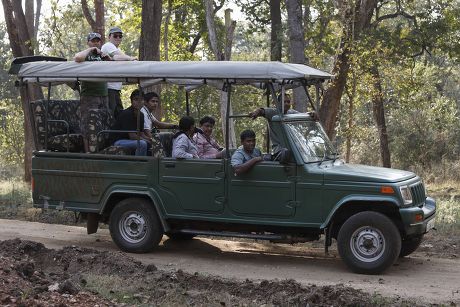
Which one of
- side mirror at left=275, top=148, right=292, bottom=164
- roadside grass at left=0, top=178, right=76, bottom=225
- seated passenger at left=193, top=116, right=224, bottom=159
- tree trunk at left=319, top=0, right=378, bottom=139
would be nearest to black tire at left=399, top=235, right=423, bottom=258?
side mirror at left=275, top=148, right=292, bottom=164

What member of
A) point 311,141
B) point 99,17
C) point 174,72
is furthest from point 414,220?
point 99,17

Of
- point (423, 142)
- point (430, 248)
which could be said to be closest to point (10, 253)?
A: point (430, 248)

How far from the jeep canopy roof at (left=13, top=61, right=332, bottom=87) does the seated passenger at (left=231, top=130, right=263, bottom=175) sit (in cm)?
68

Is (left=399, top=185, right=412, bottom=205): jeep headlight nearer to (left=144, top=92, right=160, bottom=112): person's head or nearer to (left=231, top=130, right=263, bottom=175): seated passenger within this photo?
(left=231, top=130, right=263, bottom=175): seated passenger

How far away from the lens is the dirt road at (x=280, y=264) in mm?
8469

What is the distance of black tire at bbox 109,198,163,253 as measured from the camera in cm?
1013

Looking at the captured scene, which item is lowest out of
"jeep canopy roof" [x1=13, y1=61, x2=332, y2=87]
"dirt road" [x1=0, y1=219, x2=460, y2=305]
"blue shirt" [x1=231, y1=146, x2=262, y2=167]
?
"dirt road" [x1=0, y1=219, x2=460, y2=305]

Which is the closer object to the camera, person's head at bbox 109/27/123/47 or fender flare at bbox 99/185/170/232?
fender flare at bbox 99/185/170/232

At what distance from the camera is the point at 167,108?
932 inches

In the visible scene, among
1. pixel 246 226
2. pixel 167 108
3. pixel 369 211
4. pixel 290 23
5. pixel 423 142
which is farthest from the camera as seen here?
pixel 423 142

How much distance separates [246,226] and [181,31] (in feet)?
62.2

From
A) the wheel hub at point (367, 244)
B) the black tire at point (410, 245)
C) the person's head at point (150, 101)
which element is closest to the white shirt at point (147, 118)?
the person's head at point (150, 101)

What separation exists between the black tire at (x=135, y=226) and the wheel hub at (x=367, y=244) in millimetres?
2578

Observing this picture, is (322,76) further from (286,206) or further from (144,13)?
(144,13)
